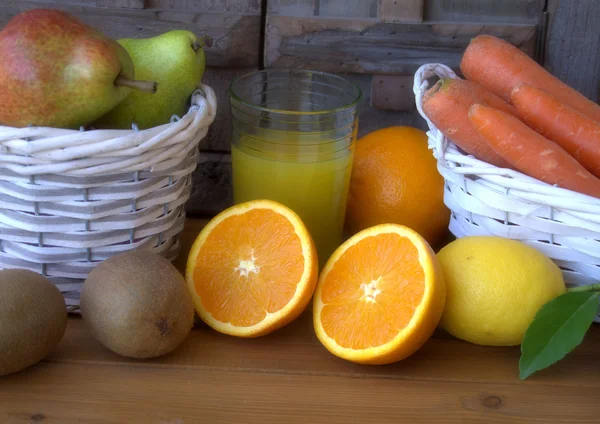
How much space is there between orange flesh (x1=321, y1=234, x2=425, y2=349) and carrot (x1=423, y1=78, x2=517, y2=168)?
0.16 metres

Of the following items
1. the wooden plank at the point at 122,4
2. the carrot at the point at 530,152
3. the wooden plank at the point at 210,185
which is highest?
the wooden plank at the point at 122,4

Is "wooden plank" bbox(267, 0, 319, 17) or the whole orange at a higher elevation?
"wooden plank" bbox(267, 0, 319, 17)

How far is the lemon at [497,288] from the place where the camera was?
82 cm

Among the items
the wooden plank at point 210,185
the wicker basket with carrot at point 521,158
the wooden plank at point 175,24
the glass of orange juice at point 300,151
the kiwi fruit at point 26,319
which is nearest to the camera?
the kiwi fruit at point 26,319

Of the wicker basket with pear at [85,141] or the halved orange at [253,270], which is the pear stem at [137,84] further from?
the halved orange at [253,270]

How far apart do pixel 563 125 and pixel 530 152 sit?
78mm

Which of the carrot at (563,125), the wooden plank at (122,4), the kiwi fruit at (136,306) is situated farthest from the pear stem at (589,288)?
the wooden plank at (122,4)

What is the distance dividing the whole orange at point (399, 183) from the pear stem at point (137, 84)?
0.36 metres

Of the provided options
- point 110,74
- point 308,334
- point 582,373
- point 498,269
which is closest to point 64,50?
point 110,74

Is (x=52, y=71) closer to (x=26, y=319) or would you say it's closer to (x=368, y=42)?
(x=26, y=319)

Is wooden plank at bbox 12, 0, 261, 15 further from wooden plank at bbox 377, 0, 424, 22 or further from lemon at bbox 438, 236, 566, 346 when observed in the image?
lemon at bbox 438, 236, 566, 346

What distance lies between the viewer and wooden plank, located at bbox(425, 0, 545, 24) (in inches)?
43.9

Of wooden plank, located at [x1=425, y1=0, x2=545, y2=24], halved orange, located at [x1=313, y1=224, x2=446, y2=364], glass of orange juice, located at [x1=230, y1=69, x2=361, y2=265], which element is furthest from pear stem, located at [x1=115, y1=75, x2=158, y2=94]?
wooden plank, located at [x1=425, y1=0, x2=545, y2=24]

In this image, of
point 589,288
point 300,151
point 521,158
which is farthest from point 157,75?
point 589,288
